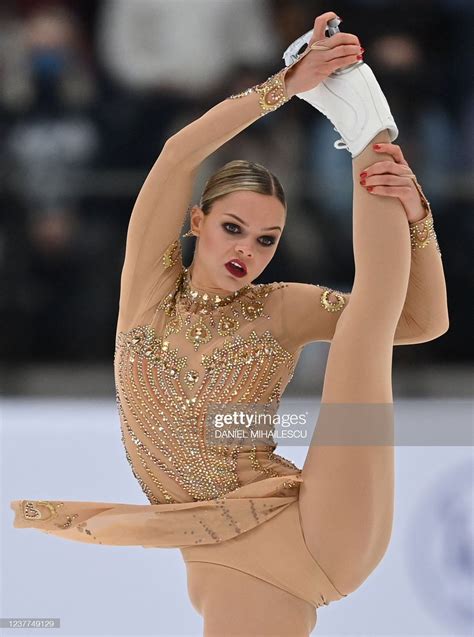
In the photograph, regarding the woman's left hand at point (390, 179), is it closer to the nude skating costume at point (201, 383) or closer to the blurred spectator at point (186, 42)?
the nude skating costume at point (201, 383)

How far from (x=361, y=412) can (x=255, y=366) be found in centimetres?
25

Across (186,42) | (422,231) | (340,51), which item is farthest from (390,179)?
(186,42)

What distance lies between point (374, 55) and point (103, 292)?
1.30 meters

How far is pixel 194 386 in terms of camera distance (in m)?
2.10

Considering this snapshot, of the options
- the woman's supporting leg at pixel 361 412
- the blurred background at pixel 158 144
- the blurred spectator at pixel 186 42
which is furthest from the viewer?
the blurred spectator at pixel 186 42

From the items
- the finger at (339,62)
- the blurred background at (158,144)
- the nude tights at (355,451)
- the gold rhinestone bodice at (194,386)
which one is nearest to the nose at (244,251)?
the gold rhinestone bodice at (194,386)

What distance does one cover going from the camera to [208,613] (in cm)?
203

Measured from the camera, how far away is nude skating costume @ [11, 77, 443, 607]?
2.05 metres

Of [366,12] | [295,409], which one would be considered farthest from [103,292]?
[366,12]

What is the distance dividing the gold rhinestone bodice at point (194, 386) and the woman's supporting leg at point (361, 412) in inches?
6.1

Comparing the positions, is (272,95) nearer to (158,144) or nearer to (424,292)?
(424,292)

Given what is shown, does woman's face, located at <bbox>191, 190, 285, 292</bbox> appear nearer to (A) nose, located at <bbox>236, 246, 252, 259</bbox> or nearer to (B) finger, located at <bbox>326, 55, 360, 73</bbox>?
(A) nose, located at <bbox>236, 246, 252, 259</bbox>

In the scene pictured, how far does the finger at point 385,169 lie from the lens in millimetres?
2016

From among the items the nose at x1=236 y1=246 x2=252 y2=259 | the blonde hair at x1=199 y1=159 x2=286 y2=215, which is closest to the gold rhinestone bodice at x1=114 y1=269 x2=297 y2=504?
the nose at x1=236 y1=246 x2=252 y2=259
